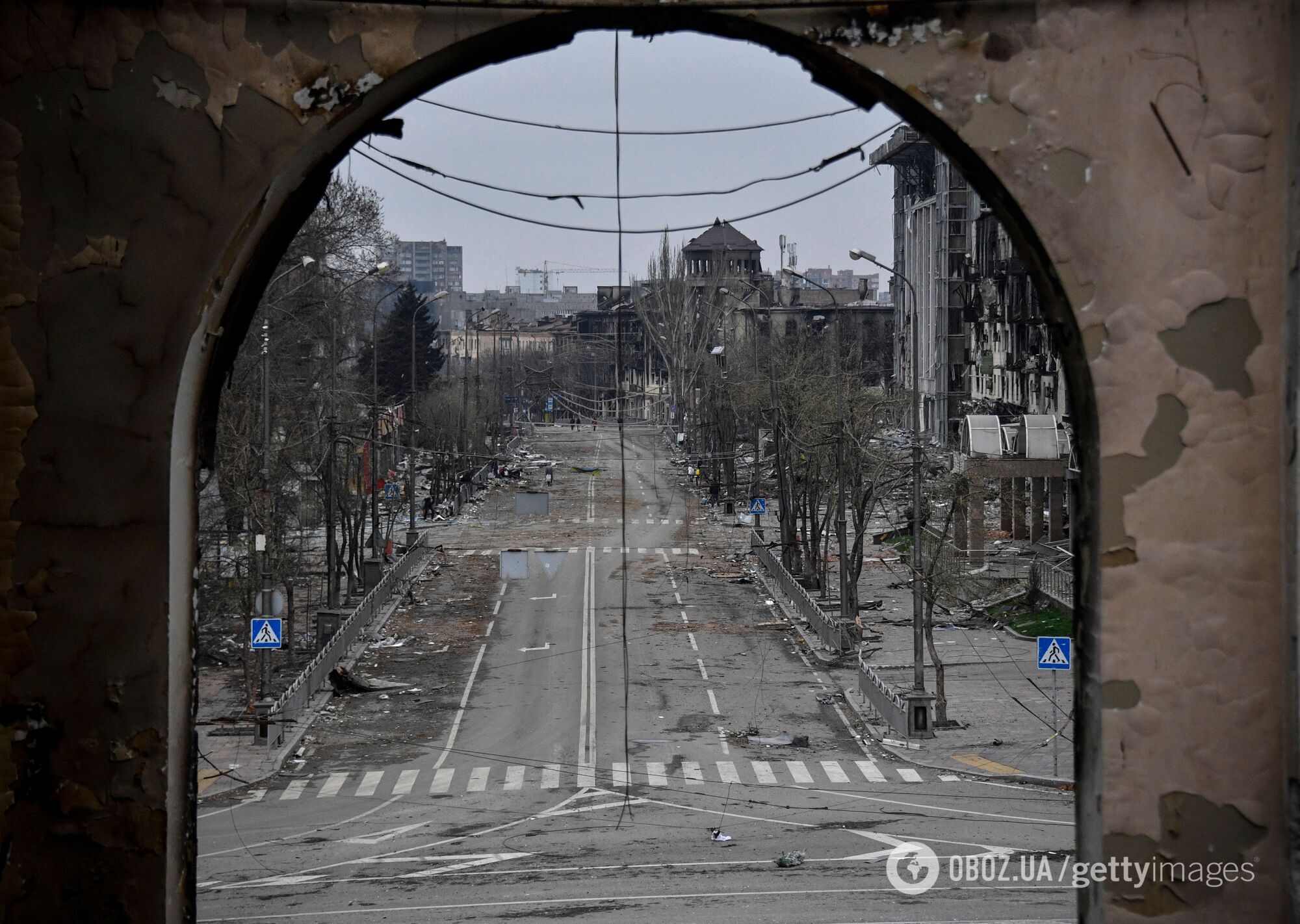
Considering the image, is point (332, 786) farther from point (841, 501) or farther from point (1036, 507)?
point (1036, 507)

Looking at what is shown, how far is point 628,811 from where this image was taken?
1986cm

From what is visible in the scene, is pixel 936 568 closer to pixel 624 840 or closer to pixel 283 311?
pixel 624 840

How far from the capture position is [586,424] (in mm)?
114188

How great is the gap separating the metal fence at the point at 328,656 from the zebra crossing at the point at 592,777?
2.51 meters

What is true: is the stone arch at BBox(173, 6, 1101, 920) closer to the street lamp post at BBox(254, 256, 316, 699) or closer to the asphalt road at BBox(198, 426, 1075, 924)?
the asphalt road at BBox(198, 426, 1075, 924)

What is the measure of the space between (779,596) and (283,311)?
55.4 feet

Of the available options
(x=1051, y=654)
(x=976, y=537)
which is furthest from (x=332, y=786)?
(x=976, y=537)

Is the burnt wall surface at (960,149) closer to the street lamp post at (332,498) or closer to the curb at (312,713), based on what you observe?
the curb at (312,713)

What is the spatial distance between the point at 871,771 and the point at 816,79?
803 inches

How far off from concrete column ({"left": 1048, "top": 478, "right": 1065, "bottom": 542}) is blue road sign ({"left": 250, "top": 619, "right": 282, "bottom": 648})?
29515 mm

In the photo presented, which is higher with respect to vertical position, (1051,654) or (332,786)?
(1051,654)

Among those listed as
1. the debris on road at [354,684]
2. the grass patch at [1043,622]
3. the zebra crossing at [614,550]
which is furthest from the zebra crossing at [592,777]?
the zebra crossing at [614,550]

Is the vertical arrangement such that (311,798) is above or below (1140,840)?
below

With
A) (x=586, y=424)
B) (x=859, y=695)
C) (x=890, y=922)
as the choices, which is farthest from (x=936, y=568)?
(x=586, y=424)
